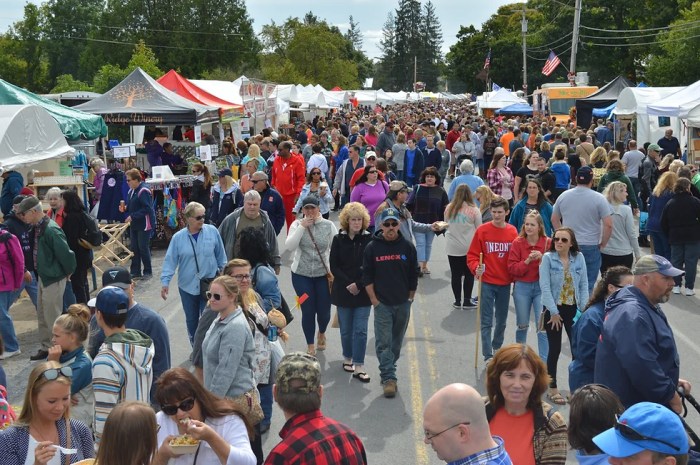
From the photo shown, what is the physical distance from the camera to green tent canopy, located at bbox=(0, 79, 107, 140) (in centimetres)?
1625

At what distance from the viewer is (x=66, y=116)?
16797mm

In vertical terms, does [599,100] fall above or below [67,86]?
below

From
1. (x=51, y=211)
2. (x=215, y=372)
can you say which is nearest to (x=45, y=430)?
(x=215, y=372)

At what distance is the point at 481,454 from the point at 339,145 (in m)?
16.9

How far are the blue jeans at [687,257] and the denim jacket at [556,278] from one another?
15.1ft

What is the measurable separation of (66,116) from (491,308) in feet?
38.9

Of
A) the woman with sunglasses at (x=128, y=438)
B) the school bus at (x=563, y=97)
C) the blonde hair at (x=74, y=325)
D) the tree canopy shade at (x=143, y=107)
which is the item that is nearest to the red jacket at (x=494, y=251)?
the blonde hair at (x=74, y=325)

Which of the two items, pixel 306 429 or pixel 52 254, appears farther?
pixel 52 254

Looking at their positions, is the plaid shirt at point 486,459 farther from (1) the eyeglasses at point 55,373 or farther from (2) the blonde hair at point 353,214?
(2) the blonde hair at point 353,214

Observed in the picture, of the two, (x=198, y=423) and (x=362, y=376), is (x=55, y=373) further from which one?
(x=362, y=376)

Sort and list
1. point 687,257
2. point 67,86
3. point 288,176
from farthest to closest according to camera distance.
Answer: point 67,86, point 288,176, point 687,257

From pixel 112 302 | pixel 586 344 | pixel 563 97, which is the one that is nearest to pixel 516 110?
pixel 563 97

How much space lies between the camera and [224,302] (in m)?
5.25

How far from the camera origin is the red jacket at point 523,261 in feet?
25.5
